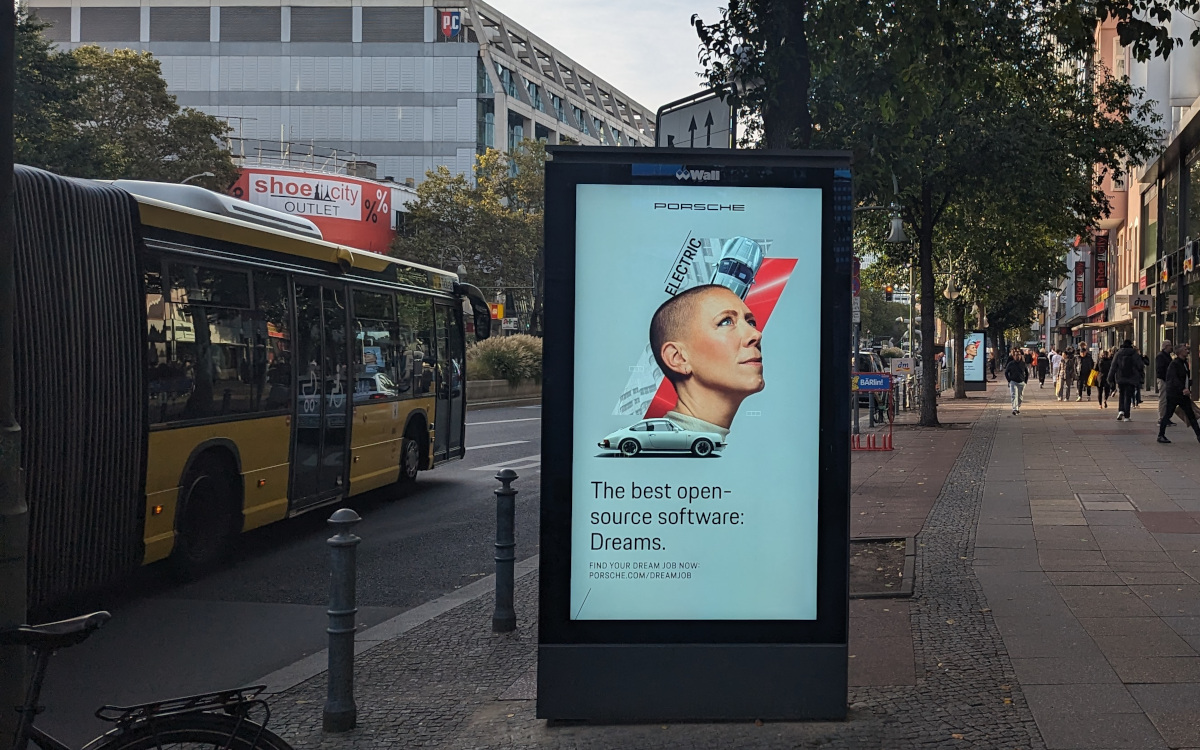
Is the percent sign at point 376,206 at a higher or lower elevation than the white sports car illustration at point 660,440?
higher

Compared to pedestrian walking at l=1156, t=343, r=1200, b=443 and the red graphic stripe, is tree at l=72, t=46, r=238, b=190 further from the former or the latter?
the red graphic stripe

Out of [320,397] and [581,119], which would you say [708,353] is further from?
[581,119]

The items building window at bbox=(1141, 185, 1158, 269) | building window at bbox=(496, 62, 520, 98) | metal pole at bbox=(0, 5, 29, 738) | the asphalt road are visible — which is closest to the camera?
metal pole at bbox=(0, 5, 29, 738)

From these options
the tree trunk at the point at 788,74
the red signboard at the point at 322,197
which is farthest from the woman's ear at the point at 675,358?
the red signboard at the point at 322,197

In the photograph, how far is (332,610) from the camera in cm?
529

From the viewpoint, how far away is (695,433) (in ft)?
16.5

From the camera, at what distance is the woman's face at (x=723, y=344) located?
502cm

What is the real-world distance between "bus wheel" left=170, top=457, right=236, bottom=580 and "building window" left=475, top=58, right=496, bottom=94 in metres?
69.6

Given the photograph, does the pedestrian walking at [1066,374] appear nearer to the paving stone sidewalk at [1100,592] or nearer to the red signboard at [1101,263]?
the red signboard at [1101,263]

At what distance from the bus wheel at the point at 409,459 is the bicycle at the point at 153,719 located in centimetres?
1045

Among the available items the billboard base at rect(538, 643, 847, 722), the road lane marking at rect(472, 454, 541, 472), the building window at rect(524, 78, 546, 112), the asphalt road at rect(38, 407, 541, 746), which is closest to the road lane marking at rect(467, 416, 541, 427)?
the road lane marking at rect(472, 454, 541, 472)

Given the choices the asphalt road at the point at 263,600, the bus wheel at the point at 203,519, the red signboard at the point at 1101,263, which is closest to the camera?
the asphalt road at the point at 263,600

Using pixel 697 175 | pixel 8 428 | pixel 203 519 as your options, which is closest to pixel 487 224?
pixel 203 519

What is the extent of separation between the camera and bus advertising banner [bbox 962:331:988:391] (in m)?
45.1
